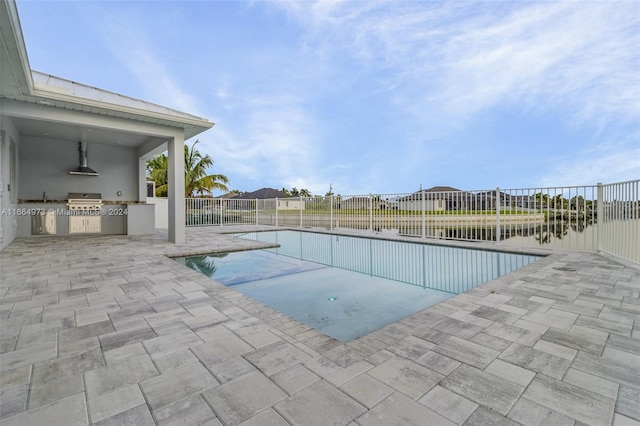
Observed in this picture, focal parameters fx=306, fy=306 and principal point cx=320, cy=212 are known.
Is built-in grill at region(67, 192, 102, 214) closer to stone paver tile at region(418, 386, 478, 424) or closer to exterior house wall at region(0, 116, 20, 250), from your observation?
exterior house wall at region(0, 116, 20, 250)

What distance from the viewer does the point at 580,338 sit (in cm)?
212

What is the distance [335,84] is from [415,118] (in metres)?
7.24

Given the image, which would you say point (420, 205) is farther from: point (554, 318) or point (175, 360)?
point (175, 360)

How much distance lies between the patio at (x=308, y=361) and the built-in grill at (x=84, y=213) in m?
6.10

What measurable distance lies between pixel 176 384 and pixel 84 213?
359 inches

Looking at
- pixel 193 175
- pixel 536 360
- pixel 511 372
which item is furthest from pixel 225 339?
pixel 193 175

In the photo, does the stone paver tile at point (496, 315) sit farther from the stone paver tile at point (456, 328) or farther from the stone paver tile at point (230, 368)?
the stone paver tile at point (230, 368)

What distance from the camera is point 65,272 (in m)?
4.16

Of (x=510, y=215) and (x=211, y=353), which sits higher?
(x=510, y=215)

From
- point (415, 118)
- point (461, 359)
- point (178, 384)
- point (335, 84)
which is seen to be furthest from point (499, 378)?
point (415, 118)

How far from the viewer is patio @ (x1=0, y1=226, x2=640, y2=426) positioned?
1403mm

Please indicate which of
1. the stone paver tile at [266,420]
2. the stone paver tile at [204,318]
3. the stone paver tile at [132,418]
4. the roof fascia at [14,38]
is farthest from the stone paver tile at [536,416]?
the roof fascia at [14,38]

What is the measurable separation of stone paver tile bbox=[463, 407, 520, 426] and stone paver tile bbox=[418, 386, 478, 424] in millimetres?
23

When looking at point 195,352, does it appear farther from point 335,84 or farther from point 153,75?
point 335,84
